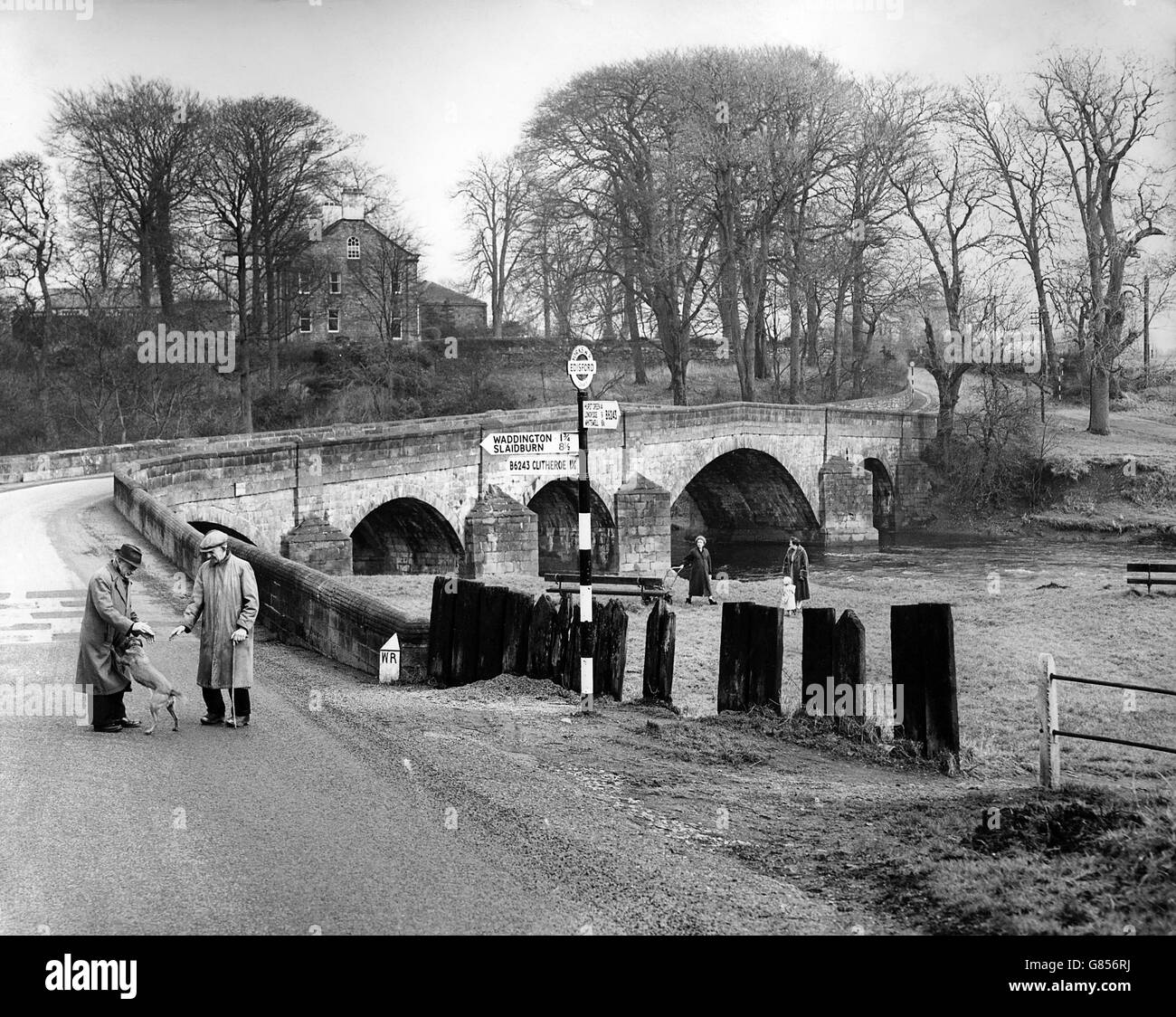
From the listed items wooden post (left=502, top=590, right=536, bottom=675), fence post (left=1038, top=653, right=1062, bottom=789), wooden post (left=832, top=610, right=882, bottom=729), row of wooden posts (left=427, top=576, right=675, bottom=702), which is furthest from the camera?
wooden post (left=502, top=590, right=536, bottom=675)

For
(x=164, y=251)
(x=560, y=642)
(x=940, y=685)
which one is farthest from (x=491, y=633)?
(x=164, y=251)

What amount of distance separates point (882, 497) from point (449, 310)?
27.3 m

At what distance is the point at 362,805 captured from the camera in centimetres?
757

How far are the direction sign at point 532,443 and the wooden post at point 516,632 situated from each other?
4.79 feet

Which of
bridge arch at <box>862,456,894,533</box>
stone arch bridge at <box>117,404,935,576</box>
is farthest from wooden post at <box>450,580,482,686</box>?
bridge arch at <box>862,456,894,533</box>

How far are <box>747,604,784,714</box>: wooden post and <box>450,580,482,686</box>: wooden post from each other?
109 inches

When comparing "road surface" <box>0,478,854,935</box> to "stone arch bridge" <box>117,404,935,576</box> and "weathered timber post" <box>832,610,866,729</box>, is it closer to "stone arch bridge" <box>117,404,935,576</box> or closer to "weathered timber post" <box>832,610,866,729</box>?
"weathered timber post" <box>832,610,866,729</box>

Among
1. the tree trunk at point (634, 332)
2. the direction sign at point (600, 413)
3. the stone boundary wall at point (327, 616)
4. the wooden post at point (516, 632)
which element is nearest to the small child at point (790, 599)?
the stone boundary wall at point (327, 616)

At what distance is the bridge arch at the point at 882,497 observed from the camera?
5172 cm

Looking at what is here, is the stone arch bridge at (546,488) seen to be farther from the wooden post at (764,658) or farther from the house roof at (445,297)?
the house roof at (445,297)

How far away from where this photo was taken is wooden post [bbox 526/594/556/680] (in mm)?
12047
